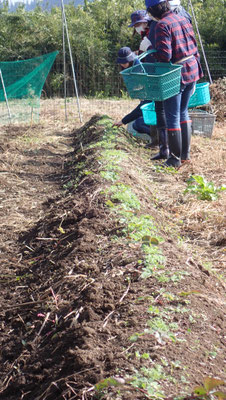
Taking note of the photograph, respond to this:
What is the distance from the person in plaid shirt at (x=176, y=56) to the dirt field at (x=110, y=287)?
1.60ft

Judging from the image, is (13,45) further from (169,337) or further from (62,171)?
(169,337)

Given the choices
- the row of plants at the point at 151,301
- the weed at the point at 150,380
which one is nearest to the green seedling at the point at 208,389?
the row of plants at the point at 151,301

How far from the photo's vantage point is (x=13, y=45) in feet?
49.5

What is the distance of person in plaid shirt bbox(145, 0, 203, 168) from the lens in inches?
199

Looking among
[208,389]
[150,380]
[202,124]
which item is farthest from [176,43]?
[208,389]

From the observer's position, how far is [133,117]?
22.1 feet

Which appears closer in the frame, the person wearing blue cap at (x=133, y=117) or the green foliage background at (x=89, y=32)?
the person wearing blue cap at (x=133, y=117)

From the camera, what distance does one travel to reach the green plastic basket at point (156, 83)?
5031mm

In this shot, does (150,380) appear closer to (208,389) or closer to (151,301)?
(208,389)

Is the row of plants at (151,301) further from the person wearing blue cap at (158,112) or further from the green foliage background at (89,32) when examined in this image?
the green foliage background at (89,32)

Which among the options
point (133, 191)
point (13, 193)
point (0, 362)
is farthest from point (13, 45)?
point (0, 362)

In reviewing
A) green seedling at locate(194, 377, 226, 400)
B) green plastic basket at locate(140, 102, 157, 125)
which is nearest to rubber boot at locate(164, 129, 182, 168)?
green plastic basket at locate(140, 102, 157, 125)

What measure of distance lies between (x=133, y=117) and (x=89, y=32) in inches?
320

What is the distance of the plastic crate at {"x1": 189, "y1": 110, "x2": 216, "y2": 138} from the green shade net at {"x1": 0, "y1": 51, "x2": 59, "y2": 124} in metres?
3.05
